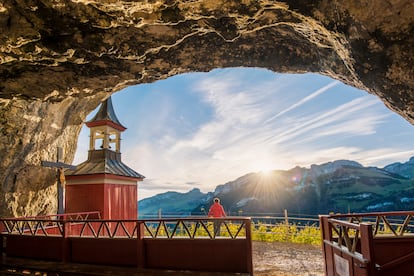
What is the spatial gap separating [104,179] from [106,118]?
415 centimetres

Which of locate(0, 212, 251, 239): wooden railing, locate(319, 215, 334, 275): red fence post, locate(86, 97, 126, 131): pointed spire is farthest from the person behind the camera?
locate(86, 97, 126, 131): pointed spire

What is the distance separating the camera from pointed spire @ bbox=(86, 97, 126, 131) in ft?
53.6

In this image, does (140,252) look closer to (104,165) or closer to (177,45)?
(177,45)

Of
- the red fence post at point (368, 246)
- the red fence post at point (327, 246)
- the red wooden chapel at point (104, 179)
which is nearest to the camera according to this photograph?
the red fence post at point (368, 246)

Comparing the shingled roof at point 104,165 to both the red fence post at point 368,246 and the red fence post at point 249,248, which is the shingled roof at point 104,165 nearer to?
the red fence post at point 249,248

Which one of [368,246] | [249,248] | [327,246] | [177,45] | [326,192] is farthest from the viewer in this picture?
[326,192]

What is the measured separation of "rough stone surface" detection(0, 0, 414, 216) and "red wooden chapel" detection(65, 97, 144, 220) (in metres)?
2.95

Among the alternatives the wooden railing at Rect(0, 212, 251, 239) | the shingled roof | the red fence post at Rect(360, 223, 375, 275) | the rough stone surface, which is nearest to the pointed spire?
the shingled roof

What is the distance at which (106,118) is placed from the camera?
16359 millimetres

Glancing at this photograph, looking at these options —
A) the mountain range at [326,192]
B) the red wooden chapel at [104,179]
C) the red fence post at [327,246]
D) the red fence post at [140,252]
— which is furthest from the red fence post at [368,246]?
the mountain range at [326,192]

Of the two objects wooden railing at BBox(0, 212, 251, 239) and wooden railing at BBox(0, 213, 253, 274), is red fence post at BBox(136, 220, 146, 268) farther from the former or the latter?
wooden railing at BBox(0, 212, 251, 239)

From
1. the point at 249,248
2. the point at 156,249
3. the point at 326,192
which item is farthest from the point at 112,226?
the point at 326,192

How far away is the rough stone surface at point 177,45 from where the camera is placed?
5312mm

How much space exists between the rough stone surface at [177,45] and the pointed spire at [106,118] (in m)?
4.43
